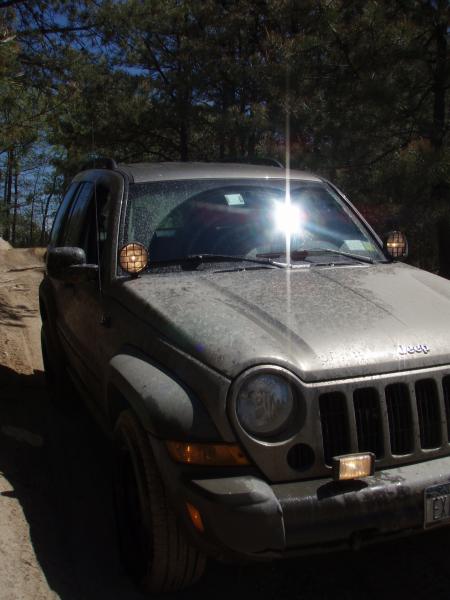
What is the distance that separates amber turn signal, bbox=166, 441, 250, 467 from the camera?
2408 millimetres

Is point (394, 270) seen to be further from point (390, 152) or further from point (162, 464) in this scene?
point (390, 152)

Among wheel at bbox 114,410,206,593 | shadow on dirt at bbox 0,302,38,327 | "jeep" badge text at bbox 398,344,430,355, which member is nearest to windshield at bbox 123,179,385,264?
wheel at bbox 114,410,206,593

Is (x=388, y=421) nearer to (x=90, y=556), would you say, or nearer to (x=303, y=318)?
(x=303, y=318)

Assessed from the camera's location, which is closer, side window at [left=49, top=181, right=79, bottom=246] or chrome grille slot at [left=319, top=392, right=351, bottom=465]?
chrome grille slot at [left=319, top=392, right=351, bottom=465]

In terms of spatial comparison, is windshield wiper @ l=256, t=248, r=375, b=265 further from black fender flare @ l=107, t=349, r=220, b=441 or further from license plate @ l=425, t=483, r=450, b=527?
license plate @ l=425, t=483, r=450, b=527

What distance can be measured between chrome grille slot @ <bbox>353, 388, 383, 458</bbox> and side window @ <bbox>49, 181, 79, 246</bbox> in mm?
3334

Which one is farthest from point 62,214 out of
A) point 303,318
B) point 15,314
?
point 15,314

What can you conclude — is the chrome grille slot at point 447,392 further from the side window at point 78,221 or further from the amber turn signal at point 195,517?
the side window at point 78,221

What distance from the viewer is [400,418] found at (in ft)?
8.43

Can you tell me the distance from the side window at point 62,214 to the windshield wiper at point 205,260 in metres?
1.90

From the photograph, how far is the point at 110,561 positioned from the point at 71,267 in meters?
1.53

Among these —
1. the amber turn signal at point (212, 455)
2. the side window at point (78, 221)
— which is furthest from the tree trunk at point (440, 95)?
the amber turn signal at point (212, 455)

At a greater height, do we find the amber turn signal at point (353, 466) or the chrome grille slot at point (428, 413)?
the chrome grille slot at point (428, 413)

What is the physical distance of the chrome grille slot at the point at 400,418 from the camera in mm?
2559
